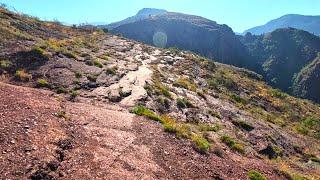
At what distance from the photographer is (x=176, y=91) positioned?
125ft

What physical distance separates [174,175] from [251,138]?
14246 millimetres

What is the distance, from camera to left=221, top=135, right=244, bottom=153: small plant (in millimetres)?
25016

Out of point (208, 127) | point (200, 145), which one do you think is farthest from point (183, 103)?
point (200, 145)

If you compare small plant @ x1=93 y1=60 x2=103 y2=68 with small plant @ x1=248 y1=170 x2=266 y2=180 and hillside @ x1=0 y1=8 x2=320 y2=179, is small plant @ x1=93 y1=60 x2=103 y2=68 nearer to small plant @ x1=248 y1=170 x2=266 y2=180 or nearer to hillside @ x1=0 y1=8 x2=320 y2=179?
hillside @ x1=0 y1=8 x2=320 y2=179

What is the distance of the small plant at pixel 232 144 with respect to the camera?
2502 cm

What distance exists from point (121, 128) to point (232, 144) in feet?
24.6

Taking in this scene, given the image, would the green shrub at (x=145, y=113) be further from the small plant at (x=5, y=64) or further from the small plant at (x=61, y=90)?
the small plant at (x=5, y=64)

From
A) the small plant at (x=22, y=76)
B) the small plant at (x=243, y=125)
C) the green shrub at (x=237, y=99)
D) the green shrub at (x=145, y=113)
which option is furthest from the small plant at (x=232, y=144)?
the green shrub at (x=237, y=99)

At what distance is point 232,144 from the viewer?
25.4 meters

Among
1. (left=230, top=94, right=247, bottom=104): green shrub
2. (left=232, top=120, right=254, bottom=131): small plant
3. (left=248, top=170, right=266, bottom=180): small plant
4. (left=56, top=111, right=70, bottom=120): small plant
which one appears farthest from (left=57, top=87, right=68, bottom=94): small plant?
(left=230, top=94, right=247, bottom=104): green shrub

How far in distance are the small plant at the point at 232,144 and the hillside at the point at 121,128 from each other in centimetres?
6

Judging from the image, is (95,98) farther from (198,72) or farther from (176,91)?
(198,72)

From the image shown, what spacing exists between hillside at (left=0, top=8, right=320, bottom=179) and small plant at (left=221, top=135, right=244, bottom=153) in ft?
0.19

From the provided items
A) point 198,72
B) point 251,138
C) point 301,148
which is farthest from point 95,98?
point 198,72
